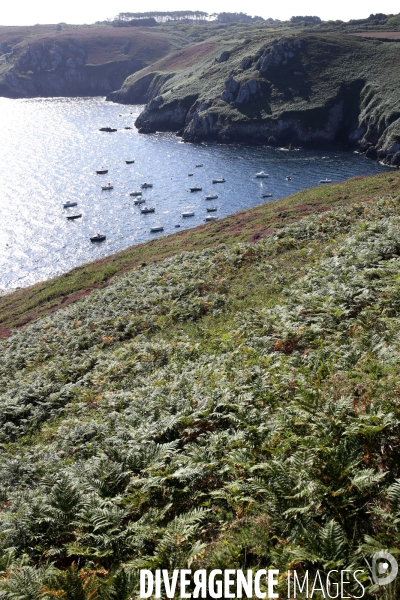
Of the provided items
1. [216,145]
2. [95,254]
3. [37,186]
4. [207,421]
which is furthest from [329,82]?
[207,421]

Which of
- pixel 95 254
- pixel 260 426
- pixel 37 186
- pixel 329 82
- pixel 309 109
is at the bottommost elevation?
pixel 95 254

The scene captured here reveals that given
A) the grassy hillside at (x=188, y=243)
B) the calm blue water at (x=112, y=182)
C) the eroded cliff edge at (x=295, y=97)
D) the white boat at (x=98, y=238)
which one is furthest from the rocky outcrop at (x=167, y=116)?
the grassy hillside at (x=188, y=243)

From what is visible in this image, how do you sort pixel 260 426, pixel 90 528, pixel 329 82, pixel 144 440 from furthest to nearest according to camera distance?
pixel 329 82, pixel 144 440, pixel 260 426, pixel 90 528

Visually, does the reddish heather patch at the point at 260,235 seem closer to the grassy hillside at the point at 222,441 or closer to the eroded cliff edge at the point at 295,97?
the grassy hillside at the point at 222,441

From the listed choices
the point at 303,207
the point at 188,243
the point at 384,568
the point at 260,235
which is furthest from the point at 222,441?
the point at 188,243

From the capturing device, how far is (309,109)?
14438cm

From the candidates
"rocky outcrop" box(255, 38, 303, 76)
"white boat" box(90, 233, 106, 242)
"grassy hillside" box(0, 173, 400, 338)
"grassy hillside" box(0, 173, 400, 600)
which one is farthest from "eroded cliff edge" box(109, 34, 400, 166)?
"grassy hillside" box(0, 173, 400, 600)

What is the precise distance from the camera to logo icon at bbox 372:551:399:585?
6.64 metres

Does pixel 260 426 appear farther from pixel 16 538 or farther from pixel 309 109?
pixel 309 109

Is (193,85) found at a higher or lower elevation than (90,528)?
higher

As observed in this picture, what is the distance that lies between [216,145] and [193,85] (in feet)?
167

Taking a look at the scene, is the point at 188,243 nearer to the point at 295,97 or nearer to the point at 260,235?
the point at 260,235

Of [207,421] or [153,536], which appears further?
[207,421]

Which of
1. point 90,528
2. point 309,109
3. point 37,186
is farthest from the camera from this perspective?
point 309,109
